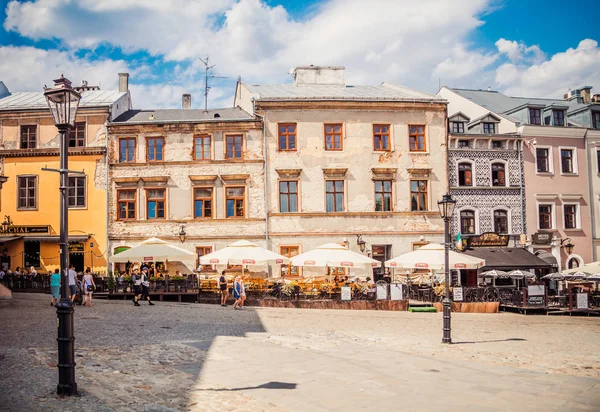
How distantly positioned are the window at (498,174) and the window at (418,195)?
13.4ft

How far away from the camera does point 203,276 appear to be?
29.4 metres

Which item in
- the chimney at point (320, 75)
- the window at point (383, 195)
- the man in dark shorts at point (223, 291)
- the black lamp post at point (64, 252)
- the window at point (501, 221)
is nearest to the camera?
the black lamp post at point (64, 252)

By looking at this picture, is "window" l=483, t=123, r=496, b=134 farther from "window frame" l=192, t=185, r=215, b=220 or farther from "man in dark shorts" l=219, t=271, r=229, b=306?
"man in dark shorts" l=219, t=271, r=229, b=306

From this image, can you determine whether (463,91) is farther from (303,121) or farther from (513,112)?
(303,121)

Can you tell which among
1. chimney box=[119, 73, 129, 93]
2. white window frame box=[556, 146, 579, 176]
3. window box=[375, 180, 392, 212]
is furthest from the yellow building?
white window frame box=[556, 146, 579, 176]

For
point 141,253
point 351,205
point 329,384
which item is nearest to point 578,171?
point 351,205

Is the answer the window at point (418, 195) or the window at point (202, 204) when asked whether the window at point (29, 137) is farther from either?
the window at point (418, 195)

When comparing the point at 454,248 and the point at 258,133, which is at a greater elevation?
the point at 258,133

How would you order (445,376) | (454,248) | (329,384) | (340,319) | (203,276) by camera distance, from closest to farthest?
(329,384)
(445,376)
(340,319)
(203,276)
(454,248)

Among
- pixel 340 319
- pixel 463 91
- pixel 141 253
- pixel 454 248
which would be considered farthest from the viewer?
pixel 463 91

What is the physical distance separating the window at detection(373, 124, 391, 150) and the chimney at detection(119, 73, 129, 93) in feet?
49.2

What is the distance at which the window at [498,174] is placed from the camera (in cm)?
3244

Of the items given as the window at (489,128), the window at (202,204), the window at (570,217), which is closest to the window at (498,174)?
the window at (489,128)

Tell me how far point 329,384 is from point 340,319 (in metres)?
10.1
